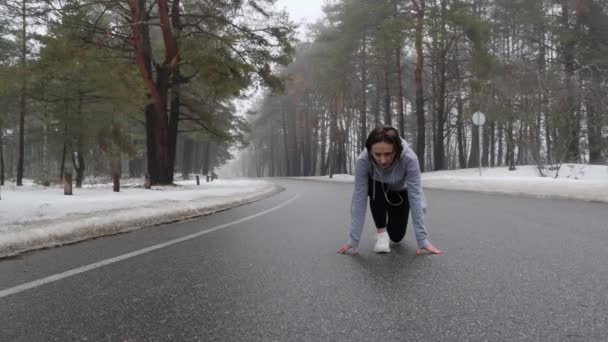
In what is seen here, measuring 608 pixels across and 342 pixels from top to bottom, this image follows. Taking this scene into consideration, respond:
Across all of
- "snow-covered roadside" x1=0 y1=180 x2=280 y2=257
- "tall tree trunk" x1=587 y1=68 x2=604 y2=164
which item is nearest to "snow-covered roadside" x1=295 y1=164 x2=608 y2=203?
"tall tree trunk" x1=587 y1=68 x2=604 y2=164

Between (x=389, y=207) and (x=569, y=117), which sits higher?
(x=569, y=117)

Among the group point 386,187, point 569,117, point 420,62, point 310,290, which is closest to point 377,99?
point 420,62

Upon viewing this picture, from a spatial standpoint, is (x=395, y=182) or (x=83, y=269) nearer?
(x=83, y=269)

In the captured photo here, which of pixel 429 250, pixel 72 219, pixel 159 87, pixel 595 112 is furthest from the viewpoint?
pixel 595 112

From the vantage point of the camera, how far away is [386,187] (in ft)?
13.4

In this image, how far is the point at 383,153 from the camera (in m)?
3.60

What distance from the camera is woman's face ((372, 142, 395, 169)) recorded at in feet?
11.8

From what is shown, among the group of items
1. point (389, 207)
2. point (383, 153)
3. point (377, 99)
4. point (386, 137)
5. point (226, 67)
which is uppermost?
point (377, 99)

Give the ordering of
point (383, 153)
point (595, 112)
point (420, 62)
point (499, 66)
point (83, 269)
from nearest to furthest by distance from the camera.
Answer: point (83, 269)
point (383, 153)
point (595, 112)
point (499, 66)
point (420, 62)

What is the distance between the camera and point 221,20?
14969 mm

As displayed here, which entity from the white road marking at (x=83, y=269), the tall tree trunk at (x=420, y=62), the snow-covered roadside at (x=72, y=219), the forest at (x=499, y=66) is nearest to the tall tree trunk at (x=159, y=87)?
the forest at (x=499, y=66)

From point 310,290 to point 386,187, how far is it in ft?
5.69

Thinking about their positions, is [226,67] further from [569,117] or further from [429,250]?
[569,117]

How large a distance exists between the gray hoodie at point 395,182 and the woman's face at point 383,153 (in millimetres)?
187
